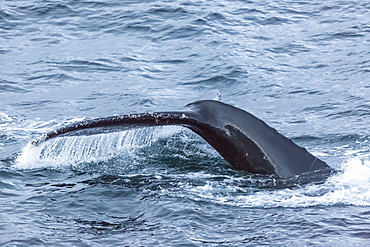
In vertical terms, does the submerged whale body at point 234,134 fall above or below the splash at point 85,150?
above

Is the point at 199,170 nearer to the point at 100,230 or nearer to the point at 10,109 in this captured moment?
the point at 100,230

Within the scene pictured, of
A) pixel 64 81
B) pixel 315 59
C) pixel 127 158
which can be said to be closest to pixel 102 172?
pixel 127 158

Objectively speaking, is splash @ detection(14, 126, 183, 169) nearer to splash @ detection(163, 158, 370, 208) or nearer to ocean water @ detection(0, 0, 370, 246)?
ocean water @ detection(0, 0, 370, 246)

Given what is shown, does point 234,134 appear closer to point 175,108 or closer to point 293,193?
point 293,193

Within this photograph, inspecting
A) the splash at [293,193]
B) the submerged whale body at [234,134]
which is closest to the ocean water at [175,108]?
the splash at [293,193]

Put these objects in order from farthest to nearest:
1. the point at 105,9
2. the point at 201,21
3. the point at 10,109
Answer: the point at 105,9 → the point at 201,21 → the point at 10,109

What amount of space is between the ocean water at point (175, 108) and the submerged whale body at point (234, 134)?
30cm

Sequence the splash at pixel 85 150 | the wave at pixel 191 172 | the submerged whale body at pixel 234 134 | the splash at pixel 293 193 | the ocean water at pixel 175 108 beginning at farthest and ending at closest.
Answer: the splash at pixel 85 150 < the wave at pixel 191 172 < the splash at pixel 293 193 < the ocean water at pixel 175 108 < the submerged whale body at pixel 234 134

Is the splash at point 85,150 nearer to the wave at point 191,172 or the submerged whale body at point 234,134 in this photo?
the wave at point 191,172

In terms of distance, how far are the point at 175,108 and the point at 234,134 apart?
18.4 feet

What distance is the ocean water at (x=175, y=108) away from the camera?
24.2 feet

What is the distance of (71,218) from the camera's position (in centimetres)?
765

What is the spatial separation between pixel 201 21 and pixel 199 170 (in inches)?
448

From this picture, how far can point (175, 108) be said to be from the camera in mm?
12938
